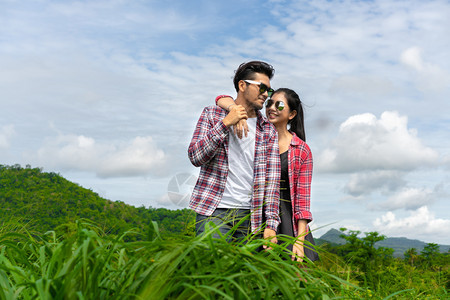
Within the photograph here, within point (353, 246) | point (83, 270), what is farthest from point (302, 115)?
point (353, 246)

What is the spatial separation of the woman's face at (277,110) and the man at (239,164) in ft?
0.50

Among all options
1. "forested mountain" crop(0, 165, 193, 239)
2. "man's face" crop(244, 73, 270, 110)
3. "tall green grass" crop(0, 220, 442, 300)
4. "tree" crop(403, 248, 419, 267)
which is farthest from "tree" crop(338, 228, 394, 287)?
"forested mountain" crop(0, 165, 193, 239)

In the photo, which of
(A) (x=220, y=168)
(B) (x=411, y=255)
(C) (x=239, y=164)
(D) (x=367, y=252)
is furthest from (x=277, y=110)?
(B) (x=411, y=255)

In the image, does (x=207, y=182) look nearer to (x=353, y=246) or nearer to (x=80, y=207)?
(x=353, y=246)

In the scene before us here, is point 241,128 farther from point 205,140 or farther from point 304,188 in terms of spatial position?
point 304,188

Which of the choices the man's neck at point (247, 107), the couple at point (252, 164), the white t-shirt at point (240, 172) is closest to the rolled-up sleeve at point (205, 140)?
the couple at point (252, 164)

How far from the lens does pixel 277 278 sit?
200 cm

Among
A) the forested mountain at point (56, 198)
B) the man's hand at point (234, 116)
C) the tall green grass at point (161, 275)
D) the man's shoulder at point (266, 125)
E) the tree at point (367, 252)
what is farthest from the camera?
the forested mountain at point (56, 198)

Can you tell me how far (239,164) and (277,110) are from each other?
2.25 ft

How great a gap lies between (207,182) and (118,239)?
65.4 inches

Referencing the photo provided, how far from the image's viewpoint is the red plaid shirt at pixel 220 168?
357cm

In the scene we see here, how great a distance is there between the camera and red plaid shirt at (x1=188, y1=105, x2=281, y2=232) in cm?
357

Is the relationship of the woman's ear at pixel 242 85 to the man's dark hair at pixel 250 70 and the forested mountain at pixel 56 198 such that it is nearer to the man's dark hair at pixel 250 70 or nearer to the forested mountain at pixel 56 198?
the man's dark hair at pixel 250 70

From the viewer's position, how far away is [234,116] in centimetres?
354
